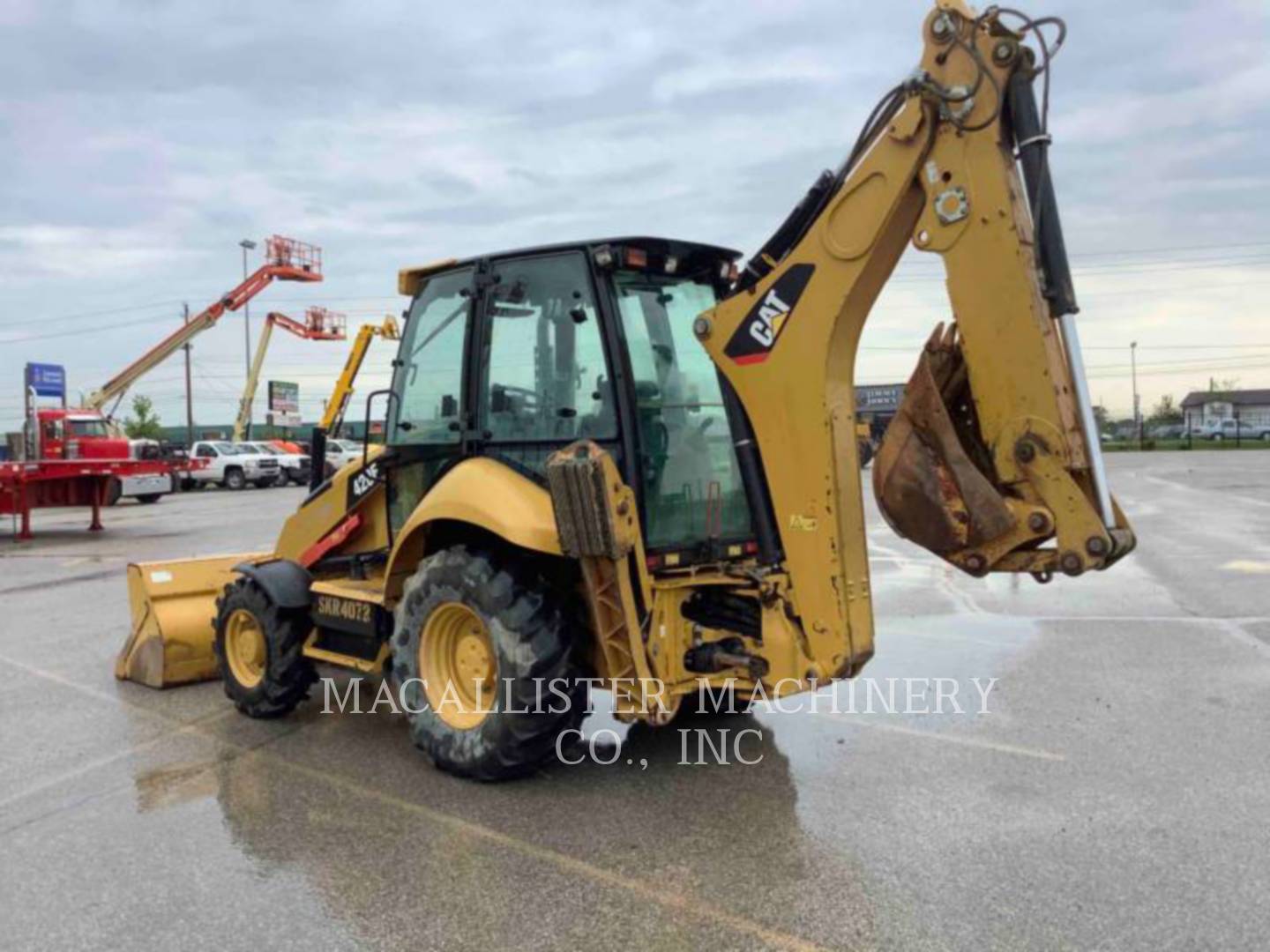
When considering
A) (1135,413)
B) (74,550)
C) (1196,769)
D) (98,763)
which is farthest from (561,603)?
(1135,413)

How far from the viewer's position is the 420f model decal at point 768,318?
435 centimetres

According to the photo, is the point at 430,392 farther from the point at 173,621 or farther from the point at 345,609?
the point at 173,621

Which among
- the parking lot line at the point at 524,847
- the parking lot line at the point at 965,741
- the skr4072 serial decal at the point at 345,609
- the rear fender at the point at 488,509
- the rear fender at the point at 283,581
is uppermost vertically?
the rear fender at the point at 488,509

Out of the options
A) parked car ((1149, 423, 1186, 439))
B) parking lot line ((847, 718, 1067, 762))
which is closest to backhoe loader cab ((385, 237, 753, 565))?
parking lot line ((847, 718, 1067, 762))

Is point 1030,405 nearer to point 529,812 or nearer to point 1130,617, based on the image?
point 529,812

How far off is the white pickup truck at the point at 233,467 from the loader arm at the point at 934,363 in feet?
109

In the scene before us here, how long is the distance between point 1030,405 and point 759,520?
49.1 inches

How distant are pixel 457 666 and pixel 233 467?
3245 centimetres

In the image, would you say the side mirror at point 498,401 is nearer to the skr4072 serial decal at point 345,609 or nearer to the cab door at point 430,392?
the cab door at point 430,392

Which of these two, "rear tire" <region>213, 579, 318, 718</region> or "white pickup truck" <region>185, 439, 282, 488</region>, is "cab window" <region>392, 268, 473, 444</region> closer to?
"rear tire" <region>213, 579, 318, 718</region>

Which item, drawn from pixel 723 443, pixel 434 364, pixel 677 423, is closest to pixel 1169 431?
pixel 723 443

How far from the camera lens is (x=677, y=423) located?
4.90 metres

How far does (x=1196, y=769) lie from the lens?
4941mm

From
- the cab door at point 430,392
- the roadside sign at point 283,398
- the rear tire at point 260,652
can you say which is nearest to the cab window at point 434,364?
the cab door at point 430,392
